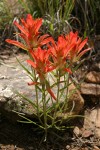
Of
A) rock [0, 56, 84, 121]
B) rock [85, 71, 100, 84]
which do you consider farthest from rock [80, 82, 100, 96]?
rock [0, 56, 84, 121]

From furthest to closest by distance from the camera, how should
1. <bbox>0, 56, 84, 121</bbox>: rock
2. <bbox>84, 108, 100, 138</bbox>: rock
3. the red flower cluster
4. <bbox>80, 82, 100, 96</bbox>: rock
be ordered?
<bbox>80, 82, 100, 96</bbox>: rock < <bbox>84, 108, 100, 138</bbox>: rock < <bbox>0, 56, 84, 121</bbox>: rock < the red flower cluster

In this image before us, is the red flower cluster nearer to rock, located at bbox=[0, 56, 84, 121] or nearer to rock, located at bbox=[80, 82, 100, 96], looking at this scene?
rock, located at bbox=[0, 56, 84, 121]

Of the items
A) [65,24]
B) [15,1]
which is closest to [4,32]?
[15,1]

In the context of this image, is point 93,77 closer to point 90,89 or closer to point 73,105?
point 90,89

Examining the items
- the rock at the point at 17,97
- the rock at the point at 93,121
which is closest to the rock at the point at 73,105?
the rock at the point at 17,97

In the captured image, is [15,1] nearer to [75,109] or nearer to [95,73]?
[95,73]

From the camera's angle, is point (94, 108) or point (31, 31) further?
point (94, 108)

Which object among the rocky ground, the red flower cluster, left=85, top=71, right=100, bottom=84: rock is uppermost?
the red flower cluster
